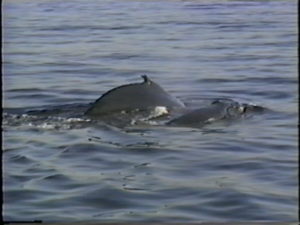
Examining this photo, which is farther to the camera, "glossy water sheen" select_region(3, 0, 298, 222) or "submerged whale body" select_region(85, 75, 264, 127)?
"submerged whale body" select_region(85, 75, 264, 127)

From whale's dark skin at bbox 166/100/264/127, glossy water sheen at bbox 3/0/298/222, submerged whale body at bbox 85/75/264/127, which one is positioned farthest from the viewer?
submerged whale body at bbox 85/75/264/127

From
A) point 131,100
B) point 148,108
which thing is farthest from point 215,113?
point 131,100

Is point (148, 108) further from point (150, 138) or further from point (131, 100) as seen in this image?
point (150, 138)

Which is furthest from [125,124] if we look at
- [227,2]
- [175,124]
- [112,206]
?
[227,2]

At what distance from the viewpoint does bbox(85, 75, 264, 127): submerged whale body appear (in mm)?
7855

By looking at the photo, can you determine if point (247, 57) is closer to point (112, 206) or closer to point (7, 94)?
point (7, 94)

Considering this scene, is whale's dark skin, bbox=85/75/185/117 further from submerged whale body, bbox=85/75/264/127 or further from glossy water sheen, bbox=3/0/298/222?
glossy water sheen, bbox=3/0/298/222

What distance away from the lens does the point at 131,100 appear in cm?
808

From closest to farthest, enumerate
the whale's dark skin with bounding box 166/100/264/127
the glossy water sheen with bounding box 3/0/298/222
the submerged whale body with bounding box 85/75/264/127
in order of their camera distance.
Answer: the glossy water sheen with bounding box 3/0/298/222
the whale's dark skin with bounding box 166/100/264/127
the submerged whale body with bounding box 85/75/264/127

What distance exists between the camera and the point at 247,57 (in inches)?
520

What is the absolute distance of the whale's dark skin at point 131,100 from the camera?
7.95 meters

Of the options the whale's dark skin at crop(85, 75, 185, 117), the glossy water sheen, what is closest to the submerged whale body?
the whale's dark skin at crop(85, 75, 185, 117)

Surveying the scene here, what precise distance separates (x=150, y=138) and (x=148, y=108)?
2.75ft

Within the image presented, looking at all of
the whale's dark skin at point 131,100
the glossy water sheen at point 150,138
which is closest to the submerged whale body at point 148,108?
the whale's dark skin at point 131,100
